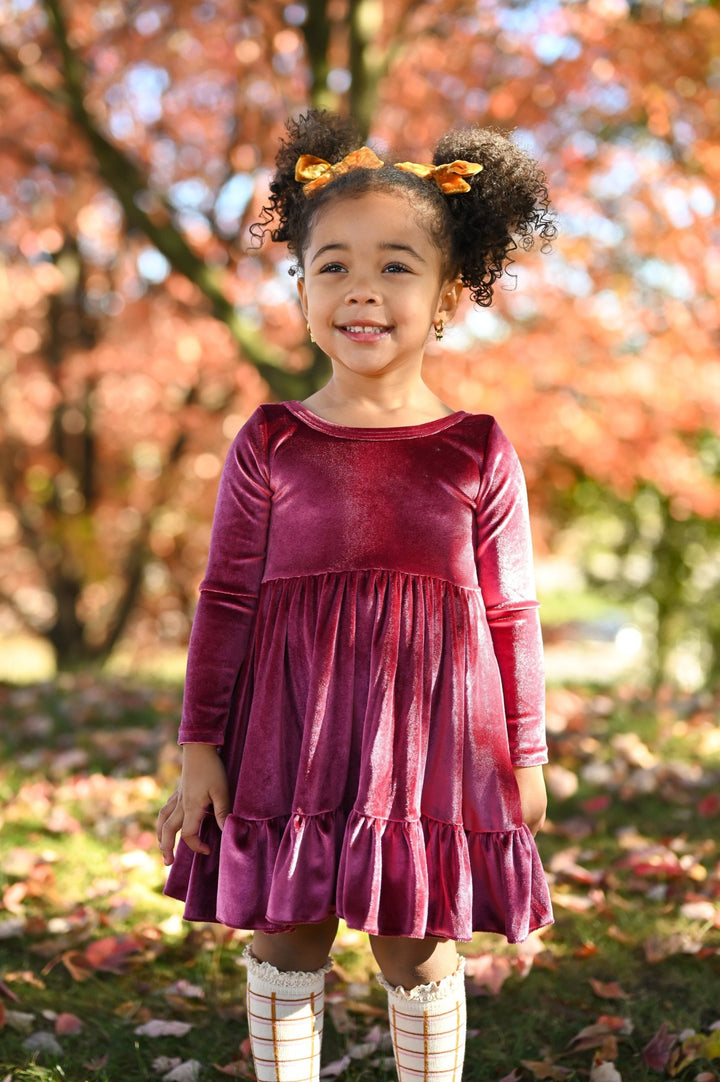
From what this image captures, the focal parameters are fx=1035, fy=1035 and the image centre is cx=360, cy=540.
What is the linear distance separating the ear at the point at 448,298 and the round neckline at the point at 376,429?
0.71 ft

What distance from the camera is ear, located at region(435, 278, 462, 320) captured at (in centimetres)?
194

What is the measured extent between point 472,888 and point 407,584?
0.52m

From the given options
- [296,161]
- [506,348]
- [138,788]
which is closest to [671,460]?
[506,348]

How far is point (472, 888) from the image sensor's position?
5.69 ft

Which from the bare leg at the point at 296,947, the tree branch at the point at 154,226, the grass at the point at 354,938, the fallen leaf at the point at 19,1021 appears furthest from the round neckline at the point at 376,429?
the tree branch at the point at 154,226

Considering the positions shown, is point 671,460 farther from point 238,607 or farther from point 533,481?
point 238,607

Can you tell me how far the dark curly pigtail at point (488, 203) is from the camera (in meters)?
1.91

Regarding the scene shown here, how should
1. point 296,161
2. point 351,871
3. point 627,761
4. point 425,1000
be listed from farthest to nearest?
point 627,761, point 296,161, point 425,1000, point 351,871

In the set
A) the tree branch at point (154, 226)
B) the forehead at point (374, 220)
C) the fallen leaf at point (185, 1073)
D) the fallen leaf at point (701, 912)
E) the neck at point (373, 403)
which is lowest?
the fallen leaf at point (185, 1073)

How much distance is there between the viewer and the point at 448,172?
1.88 m

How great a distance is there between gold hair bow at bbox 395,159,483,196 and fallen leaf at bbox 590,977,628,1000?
1881 millimetres

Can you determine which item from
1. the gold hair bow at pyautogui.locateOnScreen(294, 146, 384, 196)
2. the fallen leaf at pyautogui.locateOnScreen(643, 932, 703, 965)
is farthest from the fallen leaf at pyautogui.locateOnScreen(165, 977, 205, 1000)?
the gold hair bow at pyautogui.locateOnScreen(294, 146, 384, 196)

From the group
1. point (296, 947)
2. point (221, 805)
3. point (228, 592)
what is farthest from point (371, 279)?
point (296, 947)

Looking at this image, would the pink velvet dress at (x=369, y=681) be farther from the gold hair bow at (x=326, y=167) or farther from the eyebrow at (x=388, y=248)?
the gold hair bow at (x=326, y=167)
